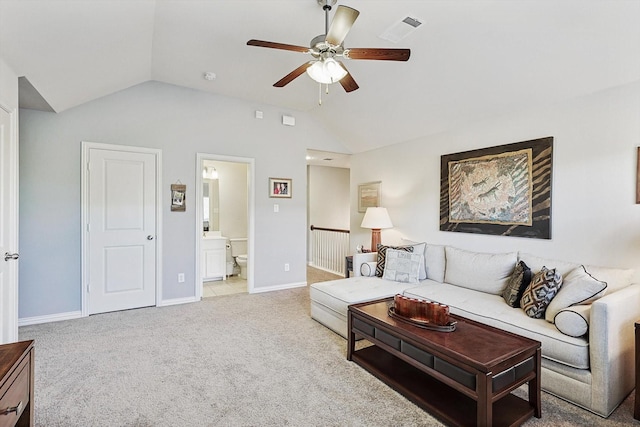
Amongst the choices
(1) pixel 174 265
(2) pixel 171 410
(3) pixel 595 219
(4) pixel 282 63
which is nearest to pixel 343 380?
(2) pixel 171 410

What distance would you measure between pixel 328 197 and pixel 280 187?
2.80 meters

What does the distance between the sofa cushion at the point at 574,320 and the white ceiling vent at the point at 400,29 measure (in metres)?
2.45

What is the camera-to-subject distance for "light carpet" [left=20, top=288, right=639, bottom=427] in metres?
1.99

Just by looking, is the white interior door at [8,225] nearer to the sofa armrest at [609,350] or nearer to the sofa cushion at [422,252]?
the sofa cushion at [422,252]

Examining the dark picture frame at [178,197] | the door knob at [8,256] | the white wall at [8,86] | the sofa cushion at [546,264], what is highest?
the white wall at [8,86]

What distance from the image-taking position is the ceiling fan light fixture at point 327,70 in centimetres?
226

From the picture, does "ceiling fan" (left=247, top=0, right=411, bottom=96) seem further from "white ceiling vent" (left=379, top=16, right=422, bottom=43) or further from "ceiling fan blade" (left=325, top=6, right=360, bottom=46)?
"white ceiling vent" (left=379, top=16, right=422, bottom=43)

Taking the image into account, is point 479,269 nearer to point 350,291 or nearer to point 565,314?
point 565,314

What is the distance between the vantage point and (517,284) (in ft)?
9.29

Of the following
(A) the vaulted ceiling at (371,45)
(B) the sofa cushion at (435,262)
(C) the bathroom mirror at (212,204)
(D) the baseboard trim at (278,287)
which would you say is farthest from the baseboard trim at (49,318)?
(B) the sofa cushion at (435,262)

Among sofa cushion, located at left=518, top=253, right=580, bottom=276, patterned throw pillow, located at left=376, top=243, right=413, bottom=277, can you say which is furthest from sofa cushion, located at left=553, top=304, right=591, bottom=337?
patterned throw pillow, located at left=376, top=243, right=413, bottom=277

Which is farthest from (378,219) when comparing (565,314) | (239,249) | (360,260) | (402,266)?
(239,249)

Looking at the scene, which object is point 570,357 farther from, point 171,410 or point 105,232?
point 105,232

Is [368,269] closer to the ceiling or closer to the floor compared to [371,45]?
closer to the floor
